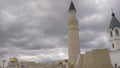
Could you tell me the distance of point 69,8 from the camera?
59.7m

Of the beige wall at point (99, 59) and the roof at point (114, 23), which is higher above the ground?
the roof at point (114, 23)

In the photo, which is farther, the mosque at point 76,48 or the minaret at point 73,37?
the minaret at point 73,37

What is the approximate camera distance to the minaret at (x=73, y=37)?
2111 inches

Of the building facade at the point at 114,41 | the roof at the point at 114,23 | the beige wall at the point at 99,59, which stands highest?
the roof at the point at 114,23

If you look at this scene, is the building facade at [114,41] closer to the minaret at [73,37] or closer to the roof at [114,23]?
the roof at [114,23]

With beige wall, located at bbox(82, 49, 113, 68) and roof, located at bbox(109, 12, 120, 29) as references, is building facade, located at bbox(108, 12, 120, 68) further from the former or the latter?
beige wall, located at bbox(82, 49, 113, 68)

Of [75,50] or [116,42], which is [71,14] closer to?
[75,50]

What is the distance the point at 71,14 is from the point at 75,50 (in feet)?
39.4

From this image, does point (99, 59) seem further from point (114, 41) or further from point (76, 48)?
point (76, 48)

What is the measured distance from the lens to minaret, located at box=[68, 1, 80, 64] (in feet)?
176

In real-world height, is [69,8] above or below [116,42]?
above

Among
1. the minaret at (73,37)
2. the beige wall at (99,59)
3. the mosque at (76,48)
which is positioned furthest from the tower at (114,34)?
the beige wall at (99,59)

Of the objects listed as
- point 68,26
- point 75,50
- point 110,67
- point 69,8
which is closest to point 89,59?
point 110,67

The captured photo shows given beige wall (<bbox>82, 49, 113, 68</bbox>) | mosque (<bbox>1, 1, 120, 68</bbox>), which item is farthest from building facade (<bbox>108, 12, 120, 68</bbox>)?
beige wall (<bbox>82, 49, 113, 68</bbox>)
